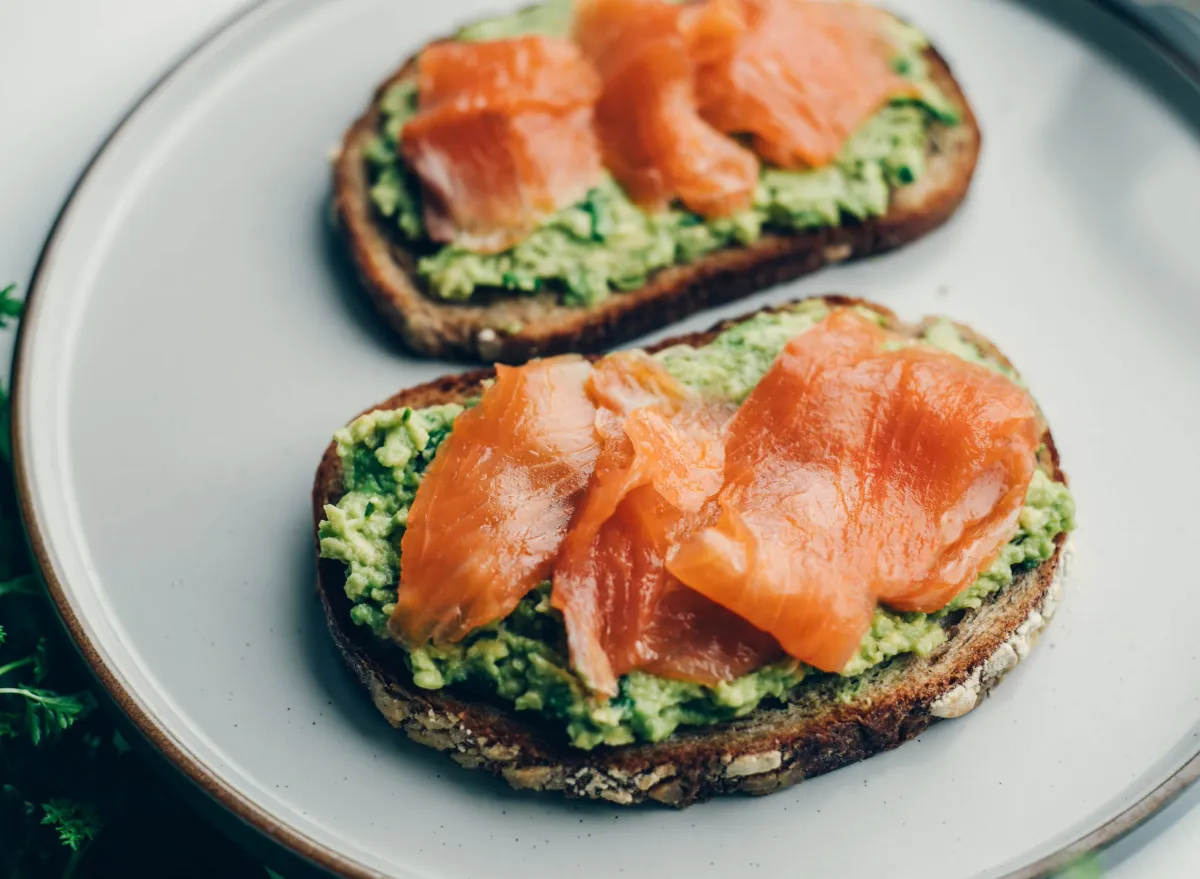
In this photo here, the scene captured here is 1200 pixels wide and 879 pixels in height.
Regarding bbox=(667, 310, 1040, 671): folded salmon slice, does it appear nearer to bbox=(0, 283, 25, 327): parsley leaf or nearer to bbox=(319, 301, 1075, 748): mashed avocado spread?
bbox=(319, 301, 1075, 748): mashed avocado spread

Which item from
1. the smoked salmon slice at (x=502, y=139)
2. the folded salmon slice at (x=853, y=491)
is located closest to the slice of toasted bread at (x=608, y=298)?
the smoked salmon slice at (x=502, y=139)

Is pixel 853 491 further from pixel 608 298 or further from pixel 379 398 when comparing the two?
pixel 379 398

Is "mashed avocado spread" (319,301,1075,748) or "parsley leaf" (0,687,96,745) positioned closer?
"mashed avocado spread" (319,301,1075,748)

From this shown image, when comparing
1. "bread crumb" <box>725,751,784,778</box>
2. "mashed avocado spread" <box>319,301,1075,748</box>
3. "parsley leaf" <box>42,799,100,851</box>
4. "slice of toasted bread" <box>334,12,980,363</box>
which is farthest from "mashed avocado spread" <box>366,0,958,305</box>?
"parsley leaf" <box>42,799,100,851</box>

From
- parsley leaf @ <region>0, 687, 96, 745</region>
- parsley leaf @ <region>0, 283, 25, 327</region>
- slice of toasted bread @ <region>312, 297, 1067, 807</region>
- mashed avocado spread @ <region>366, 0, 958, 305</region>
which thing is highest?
mashed avocado spread @ <region>366, 0, 958, 305</region>

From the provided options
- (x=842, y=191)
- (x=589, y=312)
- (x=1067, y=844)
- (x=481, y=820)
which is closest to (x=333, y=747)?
(x=481, y=820)


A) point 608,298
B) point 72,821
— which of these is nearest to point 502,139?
point 608,298

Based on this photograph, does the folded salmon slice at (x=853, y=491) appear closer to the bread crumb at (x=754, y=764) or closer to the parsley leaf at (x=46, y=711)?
the bread crumb at (x=754, y=764)
